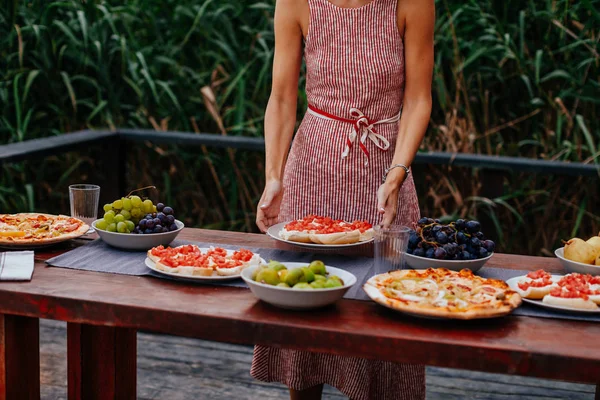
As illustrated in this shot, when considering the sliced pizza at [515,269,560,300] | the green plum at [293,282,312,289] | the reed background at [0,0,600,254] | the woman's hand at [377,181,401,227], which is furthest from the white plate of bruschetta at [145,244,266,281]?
the reed background at [0,0,600,254]

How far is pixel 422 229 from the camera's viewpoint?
207 centimetres

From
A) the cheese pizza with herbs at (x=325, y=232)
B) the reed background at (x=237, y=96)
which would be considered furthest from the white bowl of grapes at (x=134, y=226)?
the reed background at (x=237, y=96)

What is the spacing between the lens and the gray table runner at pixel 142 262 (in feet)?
6.65

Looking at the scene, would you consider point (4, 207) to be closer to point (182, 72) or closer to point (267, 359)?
point (182, 72)

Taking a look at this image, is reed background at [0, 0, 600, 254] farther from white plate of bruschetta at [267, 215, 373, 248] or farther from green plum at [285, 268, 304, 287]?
green plum at [285, 268, 304, 287]

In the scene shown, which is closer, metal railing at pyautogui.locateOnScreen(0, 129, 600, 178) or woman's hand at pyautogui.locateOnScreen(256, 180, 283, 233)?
woman's hand at pyautogui.locateOnScreen(256, 180, 283, 233)

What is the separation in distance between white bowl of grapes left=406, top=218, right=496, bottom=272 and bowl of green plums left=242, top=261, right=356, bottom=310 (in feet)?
0.99

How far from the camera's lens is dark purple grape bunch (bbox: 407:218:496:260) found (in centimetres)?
204

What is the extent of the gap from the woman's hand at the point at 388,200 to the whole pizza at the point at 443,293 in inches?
17.0

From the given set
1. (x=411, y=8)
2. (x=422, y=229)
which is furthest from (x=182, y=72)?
(x=422, y=229)

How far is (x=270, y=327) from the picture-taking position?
1699 mm

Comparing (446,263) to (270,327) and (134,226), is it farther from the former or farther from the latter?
(134,226)

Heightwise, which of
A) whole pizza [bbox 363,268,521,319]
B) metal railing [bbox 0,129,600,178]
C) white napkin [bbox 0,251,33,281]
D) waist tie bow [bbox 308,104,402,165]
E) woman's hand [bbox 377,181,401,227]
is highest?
waist tie bow [bbox 308,104,402,165]

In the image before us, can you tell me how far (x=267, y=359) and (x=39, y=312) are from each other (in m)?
0.76
